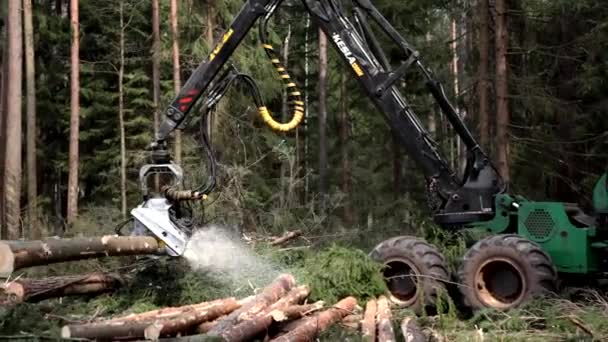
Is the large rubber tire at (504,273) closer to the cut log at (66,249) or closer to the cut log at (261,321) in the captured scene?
the cut log at (261,321)

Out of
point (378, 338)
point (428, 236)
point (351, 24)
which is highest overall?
point (351, 24)

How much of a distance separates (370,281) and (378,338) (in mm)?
1857

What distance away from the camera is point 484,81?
14.9 m

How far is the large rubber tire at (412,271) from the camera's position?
8.61 m

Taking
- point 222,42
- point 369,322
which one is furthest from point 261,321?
point 222,42

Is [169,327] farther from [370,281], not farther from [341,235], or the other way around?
[341,235]

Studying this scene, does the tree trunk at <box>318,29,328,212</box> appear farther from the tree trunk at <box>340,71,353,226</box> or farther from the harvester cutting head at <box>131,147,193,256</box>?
the harvester cutting head at <box>131,147,193,256</box>

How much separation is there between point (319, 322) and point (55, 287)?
140 inches

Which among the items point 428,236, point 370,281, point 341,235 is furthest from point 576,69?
point 370,281

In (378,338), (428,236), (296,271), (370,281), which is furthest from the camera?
(428,236)

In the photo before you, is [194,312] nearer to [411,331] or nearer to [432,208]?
[411,331]

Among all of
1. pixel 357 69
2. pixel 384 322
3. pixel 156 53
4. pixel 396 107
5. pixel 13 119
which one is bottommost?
pixel 384 322

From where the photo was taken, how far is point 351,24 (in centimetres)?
1007

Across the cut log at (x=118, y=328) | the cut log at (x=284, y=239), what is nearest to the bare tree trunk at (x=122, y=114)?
the cut log at (x=284, y=239)
